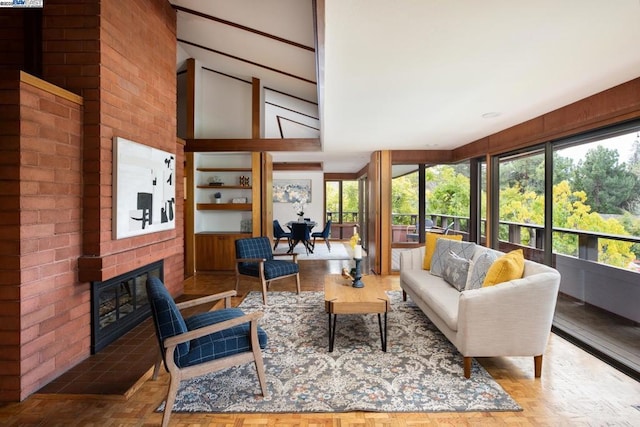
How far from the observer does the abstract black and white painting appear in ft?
8.57

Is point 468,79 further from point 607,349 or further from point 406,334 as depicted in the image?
point 607,349

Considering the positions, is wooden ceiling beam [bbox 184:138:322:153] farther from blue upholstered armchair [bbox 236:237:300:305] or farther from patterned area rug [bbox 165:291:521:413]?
patterned area rug [bbox 165:291:521:413]

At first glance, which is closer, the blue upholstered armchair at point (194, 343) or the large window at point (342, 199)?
the blue upholstered armchair at point (194, 343)

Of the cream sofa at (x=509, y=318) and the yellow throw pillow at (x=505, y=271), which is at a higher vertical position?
the yellow throw pillow at (x=505, y=271)

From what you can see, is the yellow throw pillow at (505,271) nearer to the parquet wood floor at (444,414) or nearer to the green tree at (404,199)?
the parquet wood floor at (444,414)

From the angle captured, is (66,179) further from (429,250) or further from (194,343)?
(429,250)

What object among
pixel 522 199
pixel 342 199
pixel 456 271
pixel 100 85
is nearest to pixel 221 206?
pixel 100 85

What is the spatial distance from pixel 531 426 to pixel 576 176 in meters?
2.41

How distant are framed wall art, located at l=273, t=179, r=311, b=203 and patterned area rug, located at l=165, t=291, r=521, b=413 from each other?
285 inches

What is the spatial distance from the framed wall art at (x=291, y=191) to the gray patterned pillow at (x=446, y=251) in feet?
22.5

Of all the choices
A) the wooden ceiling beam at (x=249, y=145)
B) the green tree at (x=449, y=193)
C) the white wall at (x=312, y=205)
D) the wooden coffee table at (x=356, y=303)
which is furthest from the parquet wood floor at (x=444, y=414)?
the white wall at (x=312, y=205)

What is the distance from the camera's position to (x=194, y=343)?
202 cm

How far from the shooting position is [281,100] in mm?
5949

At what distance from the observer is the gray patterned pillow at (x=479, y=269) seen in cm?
287
